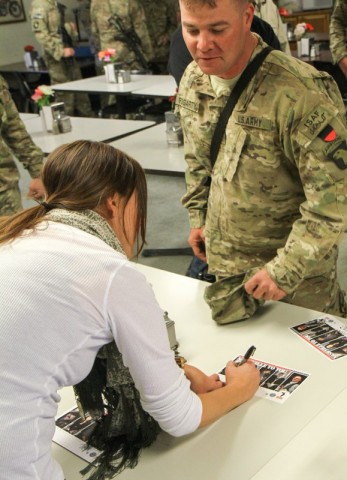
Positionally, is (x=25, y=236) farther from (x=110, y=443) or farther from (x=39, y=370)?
(x=110, y=443)

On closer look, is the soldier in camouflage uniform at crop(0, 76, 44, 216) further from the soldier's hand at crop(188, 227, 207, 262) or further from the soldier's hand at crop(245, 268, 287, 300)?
the soldier's hand at crop(245, 268, 287, 300)

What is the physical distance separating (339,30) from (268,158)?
9.56 ft

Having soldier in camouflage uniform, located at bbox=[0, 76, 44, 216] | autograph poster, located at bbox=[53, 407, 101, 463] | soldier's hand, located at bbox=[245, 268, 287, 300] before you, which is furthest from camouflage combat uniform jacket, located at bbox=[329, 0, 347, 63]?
autograph poster, located at bbox=[53, 407, 101, 463]

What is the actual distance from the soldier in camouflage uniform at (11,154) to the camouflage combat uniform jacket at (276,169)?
1063 millimetres

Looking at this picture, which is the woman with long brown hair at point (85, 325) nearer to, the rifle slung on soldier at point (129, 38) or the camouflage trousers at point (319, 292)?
the camouflage trousers at point (319, 292)

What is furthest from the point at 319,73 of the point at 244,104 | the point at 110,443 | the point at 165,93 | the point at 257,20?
the point at 165,93

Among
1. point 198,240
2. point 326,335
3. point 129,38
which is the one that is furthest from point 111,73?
point 326,335

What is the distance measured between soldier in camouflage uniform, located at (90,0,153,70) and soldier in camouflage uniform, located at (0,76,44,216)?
12.9 feet

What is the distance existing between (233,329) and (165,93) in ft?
10.8

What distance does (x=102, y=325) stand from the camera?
912 millimetres

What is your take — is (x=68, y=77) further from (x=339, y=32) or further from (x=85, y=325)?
(x=85, y=325)

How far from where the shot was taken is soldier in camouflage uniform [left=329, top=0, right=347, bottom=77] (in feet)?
12.7

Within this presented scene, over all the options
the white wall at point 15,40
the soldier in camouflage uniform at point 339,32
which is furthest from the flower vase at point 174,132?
the white wall at point 15,40

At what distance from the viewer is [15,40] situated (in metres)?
8.96
